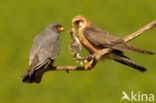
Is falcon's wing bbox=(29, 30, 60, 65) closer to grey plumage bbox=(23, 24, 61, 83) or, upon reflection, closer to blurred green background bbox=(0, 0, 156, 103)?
grey plumage bbox=(23, 24, 61, 83)

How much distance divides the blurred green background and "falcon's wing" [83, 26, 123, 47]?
5.42 m

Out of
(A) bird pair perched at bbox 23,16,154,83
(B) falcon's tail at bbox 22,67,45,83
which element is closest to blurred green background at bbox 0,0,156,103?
(A) bird pair perched at bbox 23,16,154,83

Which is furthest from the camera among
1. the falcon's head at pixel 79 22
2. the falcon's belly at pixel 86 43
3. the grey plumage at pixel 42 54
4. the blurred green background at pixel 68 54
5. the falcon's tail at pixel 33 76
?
the blurred green background at pixel 68 54

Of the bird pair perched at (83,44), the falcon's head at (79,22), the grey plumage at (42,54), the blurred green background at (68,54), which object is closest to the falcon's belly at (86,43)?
the bird pair perched at (83,44)

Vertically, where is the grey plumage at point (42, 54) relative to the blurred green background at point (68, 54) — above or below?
below

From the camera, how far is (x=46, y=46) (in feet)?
38.0

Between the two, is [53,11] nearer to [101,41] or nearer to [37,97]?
[37,97]

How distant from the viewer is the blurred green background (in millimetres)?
17234

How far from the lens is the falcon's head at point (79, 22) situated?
11048 mm

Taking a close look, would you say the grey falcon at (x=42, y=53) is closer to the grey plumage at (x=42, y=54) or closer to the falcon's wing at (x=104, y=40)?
the grey plumage at (x=42, y=54)

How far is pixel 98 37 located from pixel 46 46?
659 millimetres

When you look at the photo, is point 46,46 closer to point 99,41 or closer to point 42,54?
point 42,54

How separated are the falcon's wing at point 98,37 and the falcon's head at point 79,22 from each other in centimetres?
8

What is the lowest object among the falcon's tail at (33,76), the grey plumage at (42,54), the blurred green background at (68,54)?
the falcon's tail at (33,76)
